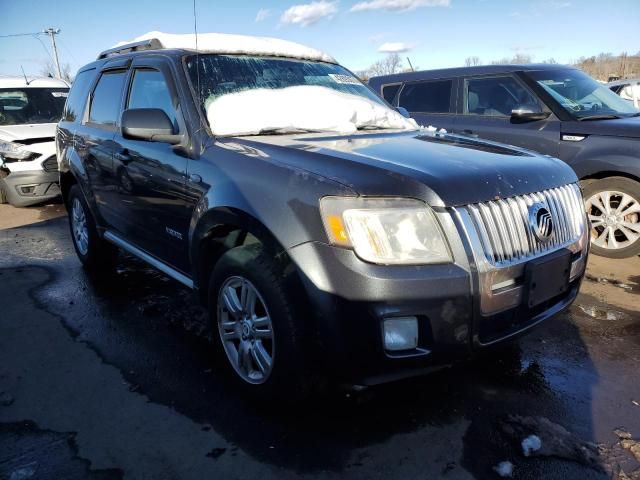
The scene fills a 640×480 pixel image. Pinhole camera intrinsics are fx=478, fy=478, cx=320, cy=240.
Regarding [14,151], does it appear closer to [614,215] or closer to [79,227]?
[79,227]

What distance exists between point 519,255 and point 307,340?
3.31 ft

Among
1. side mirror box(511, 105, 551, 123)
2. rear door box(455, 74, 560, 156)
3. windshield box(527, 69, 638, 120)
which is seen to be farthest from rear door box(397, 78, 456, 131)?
windshield box(527, 69, 638, 120)

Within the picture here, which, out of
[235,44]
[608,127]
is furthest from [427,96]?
[235,44]

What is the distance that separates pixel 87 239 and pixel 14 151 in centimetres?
381

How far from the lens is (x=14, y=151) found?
717cm

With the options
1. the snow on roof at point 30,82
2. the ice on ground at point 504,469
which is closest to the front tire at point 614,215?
the ice on ground at point 504,469

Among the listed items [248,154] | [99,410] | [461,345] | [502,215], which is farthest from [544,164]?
[99,410]

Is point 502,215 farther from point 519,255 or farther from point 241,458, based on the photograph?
point 241,458

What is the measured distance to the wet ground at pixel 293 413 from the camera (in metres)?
2.09

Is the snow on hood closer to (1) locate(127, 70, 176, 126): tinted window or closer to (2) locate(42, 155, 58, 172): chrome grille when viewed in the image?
(1) locate(127, 70, 176, 126): tinted window

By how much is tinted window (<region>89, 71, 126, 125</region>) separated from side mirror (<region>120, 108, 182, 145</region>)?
3.14 ft

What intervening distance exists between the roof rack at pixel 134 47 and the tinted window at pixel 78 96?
210mm

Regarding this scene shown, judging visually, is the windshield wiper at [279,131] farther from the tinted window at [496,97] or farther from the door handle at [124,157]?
the tinted window at [496,97]

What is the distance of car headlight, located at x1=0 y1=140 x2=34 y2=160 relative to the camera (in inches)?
282
